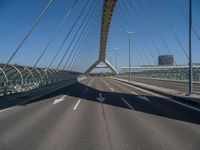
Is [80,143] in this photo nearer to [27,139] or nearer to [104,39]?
[27,139]

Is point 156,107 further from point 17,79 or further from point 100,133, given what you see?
point 17,79

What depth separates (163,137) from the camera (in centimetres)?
726

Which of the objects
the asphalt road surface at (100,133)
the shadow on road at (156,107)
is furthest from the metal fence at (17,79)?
the asphalt road surface at (100,133)

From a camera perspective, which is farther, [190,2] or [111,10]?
[111,10]

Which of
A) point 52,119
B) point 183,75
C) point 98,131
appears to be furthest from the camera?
point 183,75

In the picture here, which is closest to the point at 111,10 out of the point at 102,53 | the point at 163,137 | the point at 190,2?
the point at 190,2

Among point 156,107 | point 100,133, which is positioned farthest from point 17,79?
point 100,133

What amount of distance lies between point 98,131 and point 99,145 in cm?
164

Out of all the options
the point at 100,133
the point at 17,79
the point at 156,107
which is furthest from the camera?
the point at 17,79

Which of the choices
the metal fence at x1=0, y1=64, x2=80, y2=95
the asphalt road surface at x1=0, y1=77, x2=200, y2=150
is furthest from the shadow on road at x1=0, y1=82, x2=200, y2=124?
the metal fence at x1=0, y1=64, x2=80, y2=95

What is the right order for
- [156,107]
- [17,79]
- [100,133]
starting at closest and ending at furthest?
[100,133]
[156,107]
[17,79]

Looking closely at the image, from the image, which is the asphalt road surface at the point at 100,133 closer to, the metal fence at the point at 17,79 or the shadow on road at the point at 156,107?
the shadow on road at the point at 156,107

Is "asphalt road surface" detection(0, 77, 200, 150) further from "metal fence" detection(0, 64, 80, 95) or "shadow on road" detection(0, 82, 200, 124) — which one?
"metal fence" detection(0, 64, 80, 95)

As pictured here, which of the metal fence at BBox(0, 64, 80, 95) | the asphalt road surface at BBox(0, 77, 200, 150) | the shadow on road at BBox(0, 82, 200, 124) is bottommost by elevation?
the shadow on road at BBox(0, 82, 200, 124)
